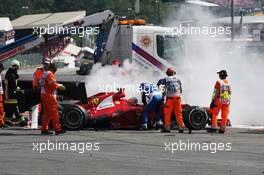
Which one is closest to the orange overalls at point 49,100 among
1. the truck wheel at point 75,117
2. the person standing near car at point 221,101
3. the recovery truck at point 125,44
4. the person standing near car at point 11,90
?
the truck wheel at point 75,117

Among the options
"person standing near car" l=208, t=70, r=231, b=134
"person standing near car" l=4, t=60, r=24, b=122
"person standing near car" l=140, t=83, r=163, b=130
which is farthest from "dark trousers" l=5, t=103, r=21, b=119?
"person standing near car" l=208, t=70, r=231, b=134

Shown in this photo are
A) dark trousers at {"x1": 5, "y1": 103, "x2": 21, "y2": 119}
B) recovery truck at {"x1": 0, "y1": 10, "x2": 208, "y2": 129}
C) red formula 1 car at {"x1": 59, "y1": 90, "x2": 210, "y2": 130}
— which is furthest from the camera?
recovery truck at {"x1": 0, "y1": 10, "x2": 208, "y2": 129}

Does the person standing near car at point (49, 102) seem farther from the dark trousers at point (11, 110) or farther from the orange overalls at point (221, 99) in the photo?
the orange overalls at point (221, 99)

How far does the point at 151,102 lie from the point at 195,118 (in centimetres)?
107

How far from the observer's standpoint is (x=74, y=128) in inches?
642

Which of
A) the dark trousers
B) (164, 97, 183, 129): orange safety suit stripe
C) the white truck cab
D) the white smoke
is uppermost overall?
the white truck cab

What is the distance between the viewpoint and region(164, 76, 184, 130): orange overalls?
52.9 feet

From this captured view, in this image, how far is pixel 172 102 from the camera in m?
16.2

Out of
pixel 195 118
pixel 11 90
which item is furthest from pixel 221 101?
pixel 11 90

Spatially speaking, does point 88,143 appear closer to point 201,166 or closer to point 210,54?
point 201,166

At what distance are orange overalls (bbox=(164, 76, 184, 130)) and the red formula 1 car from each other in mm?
418

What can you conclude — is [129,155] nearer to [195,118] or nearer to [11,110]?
[195,118]

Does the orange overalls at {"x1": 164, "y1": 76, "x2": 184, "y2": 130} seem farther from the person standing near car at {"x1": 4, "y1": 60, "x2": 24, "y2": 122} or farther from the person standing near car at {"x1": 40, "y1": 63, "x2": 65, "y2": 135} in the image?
the person standing near car at {"x1": 4, "y1": 60, "x2": 24, "y2": 122}

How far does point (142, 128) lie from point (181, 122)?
1057 millimetres
